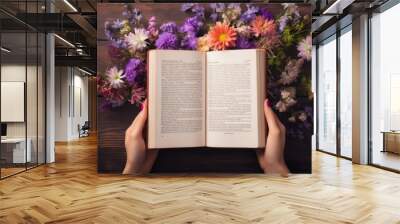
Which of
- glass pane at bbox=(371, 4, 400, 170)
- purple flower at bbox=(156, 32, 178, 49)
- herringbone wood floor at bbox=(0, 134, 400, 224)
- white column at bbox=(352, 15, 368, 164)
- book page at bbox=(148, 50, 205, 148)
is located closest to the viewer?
herringbone wood floor at bbox=(0, 134, 400, 224)

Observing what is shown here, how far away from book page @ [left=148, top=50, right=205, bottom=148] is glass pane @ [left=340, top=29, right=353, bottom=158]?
14.2 ft

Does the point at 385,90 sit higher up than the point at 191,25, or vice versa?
the point at 191,25

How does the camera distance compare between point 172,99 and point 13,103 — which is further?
point 13,103

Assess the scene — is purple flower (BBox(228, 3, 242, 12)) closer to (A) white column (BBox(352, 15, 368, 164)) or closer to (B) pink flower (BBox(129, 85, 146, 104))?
(B) pink flower (BBox(129, 85, 146, 104))

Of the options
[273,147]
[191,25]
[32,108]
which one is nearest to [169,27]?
[191,25]

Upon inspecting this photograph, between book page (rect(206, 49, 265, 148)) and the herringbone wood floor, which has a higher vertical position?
book page (rect(206, 49, 265, 148))

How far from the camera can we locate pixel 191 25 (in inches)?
260

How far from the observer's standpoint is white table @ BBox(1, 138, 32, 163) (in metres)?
7.10

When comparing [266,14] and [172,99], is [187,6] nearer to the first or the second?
[266,14]

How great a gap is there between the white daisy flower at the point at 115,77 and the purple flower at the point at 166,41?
78 centimetres

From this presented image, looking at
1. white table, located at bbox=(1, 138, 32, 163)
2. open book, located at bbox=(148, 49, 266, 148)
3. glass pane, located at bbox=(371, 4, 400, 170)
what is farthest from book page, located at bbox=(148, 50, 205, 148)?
glass pane, located at bbox=(371, 4, 400, 170)

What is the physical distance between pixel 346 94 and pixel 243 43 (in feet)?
13.2

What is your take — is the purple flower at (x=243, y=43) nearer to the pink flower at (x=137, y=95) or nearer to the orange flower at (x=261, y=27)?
the orange flower at (x=261, y=27)

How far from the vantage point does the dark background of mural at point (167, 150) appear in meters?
6.62
